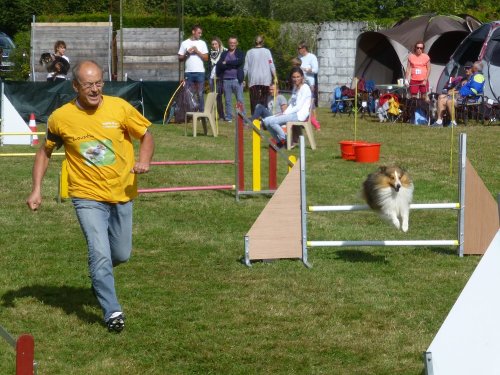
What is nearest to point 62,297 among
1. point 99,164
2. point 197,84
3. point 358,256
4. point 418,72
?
point 99,164

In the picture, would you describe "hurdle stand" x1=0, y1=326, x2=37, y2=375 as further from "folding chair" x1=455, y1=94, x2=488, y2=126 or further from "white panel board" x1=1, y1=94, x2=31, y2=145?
"folding chair" x1=455, y1=94, x2=488, y2=126

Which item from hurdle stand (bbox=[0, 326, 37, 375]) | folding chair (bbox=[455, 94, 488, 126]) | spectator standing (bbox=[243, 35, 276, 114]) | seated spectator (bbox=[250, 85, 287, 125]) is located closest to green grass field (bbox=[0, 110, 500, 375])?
hurdle stand (bbox=[0, 326, 37, 375])

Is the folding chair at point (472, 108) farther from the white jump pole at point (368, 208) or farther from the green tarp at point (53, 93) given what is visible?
the white jump pole at point (368, 208)

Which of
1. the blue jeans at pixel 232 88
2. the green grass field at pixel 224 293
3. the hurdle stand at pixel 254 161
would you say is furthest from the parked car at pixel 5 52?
the hurdle stand at pixel 254 161

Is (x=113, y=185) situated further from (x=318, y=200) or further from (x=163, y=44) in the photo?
(x=163, y=44)

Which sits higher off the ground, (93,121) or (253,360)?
(93,121)

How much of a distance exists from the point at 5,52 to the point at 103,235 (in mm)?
31930

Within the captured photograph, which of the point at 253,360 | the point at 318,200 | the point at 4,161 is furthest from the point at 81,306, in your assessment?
the point at 4,161

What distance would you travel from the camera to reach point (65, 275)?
28.2 feet

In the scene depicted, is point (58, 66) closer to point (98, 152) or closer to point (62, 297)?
point (62, 297)

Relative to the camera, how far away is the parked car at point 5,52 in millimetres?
34500

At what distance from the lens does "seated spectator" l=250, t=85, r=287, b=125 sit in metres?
18.9

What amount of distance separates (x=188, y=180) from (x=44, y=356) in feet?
26.1

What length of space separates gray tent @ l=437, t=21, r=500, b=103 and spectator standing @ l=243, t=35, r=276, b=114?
4.63 m
